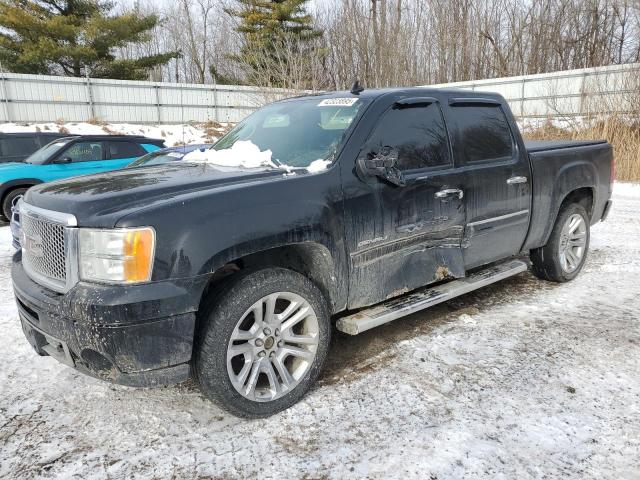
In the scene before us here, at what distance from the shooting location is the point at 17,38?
1053 inches

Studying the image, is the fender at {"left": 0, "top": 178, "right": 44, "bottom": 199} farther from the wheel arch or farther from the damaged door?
the damaged door

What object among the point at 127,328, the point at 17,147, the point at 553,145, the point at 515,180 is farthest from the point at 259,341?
the point at 17,147

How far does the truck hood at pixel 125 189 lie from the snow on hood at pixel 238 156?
0.61 ft

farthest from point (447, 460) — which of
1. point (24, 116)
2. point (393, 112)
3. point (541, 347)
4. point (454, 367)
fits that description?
point (24, 116)

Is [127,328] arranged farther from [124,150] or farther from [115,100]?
[115,100]

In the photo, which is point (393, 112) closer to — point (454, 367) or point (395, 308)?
point (395, 308)

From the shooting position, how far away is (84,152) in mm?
10406

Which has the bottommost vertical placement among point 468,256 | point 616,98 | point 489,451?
point 489,451

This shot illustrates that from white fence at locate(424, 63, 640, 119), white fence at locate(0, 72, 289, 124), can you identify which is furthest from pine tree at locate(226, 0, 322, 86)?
white fence at locate(424, 63, 640, 119)

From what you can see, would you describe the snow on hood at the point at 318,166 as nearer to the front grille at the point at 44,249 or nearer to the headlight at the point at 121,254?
the headlight at the point at 121,254

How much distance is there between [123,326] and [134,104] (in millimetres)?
25309

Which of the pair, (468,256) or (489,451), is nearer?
(489,451)

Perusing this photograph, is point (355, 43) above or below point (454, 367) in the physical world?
above

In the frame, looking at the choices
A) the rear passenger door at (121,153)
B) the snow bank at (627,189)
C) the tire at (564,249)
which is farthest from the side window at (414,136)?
the snow bank at (627,189)
